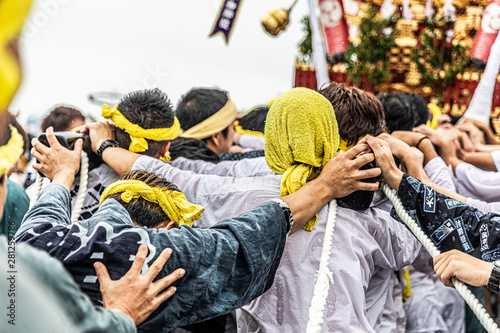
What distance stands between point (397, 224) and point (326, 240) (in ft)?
1.47

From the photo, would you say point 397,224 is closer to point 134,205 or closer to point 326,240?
point 326,240

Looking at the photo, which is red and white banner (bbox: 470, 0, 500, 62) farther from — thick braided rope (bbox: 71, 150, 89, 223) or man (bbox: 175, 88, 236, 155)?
thick braided rope (bbox: 71, 150, 89, 223)

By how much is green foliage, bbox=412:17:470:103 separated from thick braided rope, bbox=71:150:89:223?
836 centimetres

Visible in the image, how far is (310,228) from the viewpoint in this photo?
5.94 ft

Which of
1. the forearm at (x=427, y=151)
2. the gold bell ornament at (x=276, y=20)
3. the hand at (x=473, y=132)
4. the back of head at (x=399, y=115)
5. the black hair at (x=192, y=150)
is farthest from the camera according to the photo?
the gold bell ornament at (x=276, y=20)

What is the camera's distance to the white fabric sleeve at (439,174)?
8.83 ft

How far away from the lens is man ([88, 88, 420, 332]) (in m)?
1.75

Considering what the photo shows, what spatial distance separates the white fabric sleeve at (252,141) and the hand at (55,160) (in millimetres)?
2216

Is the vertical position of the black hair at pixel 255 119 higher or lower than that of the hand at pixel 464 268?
lower

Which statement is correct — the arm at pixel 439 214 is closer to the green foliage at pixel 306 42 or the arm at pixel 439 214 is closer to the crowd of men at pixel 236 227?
the crowd of men at pixel 236 227

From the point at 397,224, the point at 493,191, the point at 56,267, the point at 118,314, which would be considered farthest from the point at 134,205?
the point at 493,191

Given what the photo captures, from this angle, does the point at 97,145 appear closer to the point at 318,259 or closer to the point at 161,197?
the point at 161,197

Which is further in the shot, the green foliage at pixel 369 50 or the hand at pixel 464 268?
the green foliage at pixel 369 50

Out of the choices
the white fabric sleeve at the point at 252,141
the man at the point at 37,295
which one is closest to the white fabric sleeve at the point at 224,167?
the white fabric sleeve at the point at 252,141
